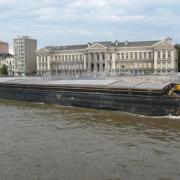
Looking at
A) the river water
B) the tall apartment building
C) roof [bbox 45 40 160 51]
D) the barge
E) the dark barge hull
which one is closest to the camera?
the river water

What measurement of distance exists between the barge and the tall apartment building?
119m

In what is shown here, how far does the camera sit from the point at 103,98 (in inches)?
1547

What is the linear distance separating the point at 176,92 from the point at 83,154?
19.3 meters

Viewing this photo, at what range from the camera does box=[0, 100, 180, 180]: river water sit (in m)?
15.8

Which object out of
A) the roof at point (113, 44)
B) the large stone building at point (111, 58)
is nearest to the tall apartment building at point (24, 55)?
the large stone building at point (111, 58)

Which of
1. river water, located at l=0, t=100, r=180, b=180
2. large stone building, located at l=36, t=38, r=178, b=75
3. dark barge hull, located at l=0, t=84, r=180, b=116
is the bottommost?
river water, located at l=0, t=100, r=180, b=180

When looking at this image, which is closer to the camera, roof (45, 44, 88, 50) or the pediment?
the pediment

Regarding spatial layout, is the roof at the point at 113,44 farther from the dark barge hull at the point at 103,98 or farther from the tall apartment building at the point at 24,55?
the dark barge hull at the point at 103,98

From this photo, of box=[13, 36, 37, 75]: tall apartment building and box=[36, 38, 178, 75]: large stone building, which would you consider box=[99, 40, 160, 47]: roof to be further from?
box=[13, 36, 37, 75]: tall apartment building

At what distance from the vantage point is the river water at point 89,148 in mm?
15836

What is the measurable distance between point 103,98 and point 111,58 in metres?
101

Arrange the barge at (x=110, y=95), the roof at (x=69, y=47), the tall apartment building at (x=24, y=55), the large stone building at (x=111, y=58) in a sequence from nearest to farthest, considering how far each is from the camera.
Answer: the barge at (x=110, y=95)
the large stone building at (x=111, y=58)
the roof at (x=69, y=47)
the tall apartment building at (x=24, y=55)

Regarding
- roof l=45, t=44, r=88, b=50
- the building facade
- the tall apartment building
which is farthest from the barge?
the building facade

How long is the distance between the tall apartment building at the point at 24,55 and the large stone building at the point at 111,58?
1334cm
